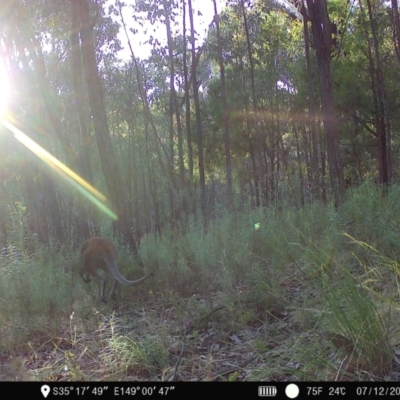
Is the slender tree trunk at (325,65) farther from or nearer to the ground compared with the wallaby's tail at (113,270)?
farther from the ground

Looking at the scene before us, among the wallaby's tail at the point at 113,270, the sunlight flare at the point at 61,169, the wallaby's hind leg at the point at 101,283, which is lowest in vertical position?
the wallaby's hind leg at the point at 101,283

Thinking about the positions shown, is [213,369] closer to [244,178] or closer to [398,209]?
[398,209]

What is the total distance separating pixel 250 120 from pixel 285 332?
25079 millimetres

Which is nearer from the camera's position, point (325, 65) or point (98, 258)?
point (98, 258)

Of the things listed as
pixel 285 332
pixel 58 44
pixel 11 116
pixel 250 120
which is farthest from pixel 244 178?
pixel 285 332
